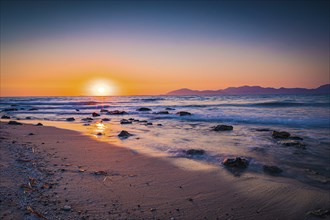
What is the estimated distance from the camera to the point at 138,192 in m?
4.29

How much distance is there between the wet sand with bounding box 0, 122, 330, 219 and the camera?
11.4 feet

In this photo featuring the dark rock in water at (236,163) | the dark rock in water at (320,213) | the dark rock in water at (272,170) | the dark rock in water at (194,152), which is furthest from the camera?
the dark rock in water at (194,152)

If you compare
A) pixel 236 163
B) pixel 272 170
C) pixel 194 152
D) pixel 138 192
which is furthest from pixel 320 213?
pixel 194 152

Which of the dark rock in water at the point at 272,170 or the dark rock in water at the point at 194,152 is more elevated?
the dark rock in water at the point at 194,152

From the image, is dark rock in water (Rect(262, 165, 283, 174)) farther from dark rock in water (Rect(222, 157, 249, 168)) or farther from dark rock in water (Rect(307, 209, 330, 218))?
dark rock in water (Rect(307, 209, 330, 218))

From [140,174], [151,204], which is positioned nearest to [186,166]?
[140,174]

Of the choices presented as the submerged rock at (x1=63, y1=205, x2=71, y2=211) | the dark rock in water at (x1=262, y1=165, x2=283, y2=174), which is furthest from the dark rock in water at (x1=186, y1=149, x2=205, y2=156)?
the submerged rock at (x1=63, y1=205, x2=71, y2=211)

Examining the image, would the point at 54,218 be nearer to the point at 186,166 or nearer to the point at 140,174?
the point at 140,174

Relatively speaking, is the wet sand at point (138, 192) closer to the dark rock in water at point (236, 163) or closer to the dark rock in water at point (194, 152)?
the dark rock in water at point (236, 163)

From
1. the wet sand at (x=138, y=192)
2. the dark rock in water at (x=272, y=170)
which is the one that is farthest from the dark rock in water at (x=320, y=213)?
the dark rock in water at (x=272, y=170)

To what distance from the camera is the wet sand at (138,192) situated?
347 cm

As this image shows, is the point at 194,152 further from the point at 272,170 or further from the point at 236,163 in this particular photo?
the point at 272,170

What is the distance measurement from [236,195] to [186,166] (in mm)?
1925

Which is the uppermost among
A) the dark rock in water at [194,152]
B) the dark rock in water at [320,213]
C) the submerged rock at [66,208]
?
the submerged rock at [66,208]
